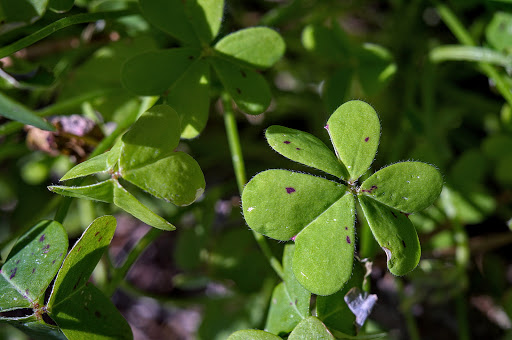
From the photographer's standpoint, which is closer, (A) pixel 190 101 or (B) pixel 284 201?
(B) pixel 284 201

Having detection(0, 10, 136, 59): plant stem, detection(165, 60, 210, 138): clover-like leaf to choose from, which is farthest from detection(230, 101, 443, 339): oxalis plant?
detection(0, 10, 136, 59): plant stem

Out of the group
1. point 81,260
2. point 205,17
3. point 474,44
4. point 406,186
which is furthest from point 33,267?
point 474,44

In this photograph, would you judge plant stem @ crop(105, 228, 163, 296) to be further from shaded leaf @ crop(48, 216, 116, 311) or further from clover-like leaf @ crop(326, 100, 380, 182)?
clover-like leaf @ crop(326, 100, 380, 182)

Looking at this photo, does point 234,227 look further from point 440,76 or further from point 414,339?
point 440,76

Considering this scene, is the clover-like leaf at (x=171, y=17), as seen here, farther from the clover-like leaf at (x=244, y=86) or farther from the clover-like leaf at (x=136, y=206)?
the clover-like leaf at (x=136, y=206)

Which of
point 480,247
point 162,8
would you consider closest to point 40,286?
point 162,8

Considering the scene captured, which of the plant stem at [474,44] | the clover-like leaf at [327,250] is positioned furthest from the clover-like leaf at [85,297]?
the plant stem at [474,44]

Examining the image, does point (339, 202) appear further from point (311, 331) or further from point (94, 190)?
point (94, 190)
